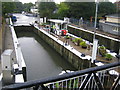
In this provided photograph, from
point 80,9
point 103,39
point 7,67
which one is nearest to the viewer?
point 7,67

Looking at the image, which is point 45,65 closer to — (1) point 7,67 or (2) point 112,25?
(1) point 7,67

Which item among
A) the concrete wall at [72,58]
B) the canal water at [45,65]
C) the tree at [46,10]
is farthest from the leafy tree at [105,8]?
the canal water at [45,65]

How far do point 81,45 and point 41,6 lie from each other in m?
17.8

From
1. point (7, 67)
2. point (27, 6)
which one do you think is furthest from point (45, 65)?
point (27, 6)

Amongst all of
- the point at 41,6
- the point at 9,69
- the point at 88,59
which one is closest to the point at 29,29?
the point at 41,6

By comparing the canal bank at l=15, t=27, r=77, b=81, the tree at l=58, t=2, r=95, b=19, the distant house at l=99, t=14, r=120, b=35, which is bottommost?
the canal bank at l=15, t=27, r=77, b=81

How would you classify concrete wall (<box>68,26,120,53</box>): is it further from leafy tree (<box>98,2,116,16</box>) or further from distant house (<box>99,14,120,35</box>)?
leafy tree (<box>98,2,116,16</box>)

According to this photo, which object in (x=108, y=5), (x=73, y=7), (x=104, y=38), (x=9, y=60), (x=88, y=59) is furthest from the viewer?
(x=108, y=5)

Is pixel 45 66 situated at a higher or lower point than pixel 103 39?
lower

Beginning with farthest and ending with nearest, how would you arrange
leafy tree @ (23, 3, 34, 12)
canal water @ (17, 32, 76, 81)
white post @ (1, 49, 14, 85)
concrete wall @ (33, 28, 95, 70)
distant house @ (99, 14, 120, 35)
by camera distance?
leafy tree @ (23, 3, 34, 12) < distant house @ (99, 14, 120, 35) < canal water @ (17, 32, 76, 81) < concrete wall @ (33, 28, 95, 70) < white post @ (1, 49, 14, 85)

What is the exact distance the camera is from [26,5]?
63.2 metres

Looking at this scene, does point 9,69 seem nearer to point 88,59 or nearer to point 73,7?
point 88,59

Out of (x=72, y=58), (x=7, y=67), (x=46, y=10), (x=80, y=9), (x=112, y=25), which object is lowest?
(x=72, y=58)

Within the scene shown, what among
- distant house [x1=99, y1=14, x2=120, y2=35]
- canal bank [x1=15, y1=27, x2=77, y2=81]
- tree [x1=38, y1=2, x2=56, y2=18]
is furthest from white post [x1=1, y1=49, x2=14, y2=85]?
tree [x1=38, y1=2, x2=56, y2=18]
